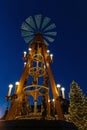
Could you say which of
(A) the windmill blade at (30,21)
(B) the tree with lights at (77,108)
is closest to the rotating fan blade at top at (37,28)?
(A) the windmill blade at (30,21)

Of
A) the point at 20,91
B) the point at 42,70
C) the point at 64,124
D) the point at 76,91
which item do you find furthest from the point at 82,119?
the point at 64,124

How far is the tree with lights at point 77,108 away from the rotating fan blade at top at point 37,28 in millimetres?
8935

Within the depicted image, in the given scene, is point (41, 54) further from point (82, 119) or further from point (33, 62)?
point (82, 119)

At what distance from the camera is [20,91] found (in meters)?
13.6

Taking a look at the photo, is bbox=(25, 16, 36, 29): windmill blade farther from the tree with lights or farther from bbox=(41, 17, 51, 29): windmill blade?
the tree with lights

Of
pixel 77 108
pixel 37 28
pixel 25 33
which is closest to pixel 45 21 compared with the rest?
pixel 37 28

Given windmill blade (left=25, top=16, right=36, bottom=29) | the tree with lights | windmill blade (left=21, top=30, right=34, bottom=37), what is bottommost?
the tree with lights

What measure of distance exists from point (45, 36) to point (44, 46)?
1.99 meters

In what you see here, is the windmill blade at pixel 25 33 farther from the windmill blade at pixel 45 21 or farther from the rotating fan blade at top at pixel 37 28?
the windmill blade at pixel 45 21

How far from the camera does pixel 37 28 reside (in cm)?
1817

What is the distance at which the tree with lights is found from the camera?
21.4m

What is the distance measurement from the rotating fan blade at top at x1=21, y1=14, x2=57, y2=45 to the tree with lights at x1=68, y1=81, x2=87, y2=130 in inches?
352

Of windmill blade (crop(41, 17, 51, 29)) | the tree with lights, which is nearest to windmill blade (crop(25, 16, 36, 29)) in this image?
windmill blade (crop(41, 17, 51, 29))

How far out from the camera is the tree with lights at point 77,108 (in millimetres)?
21438
